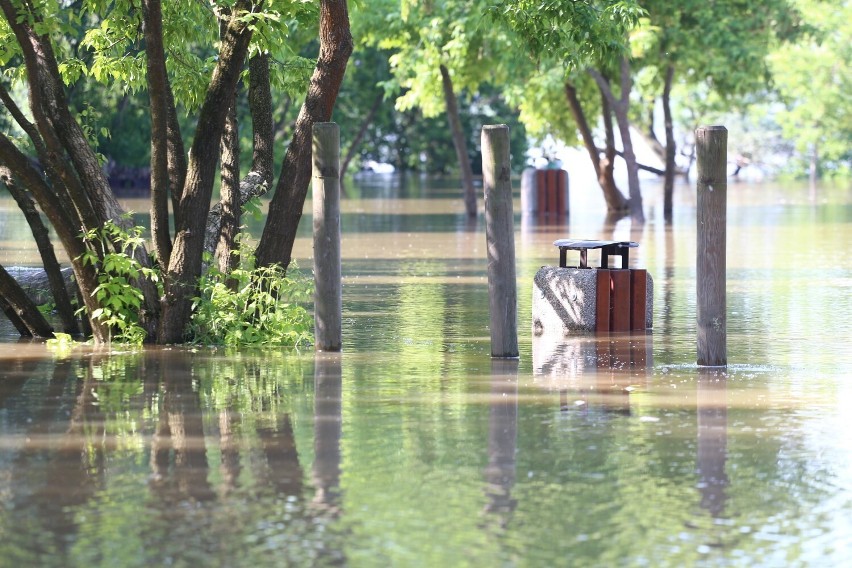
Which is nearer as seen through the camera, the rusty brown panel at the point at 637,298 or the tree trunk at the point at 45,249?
the tree trunk at the point at 45,249

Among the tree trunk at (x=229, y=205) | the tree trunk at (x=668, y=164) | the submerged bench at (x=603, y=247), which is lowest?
the submerged bench at (x=603, y=247)

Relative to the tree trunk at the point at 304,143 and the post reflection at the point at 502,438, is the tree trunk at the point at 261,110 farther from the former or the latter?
the post reflection at the point at 502,438

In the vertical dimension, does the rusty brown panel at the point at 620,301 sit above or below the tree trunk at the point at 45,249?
below

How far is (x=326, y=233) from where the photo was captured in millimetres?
12094

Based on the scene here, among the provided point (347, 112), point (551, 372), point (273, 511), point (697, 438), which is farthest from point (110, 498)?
point (347, 112)

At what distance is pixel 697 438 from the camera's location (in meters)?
8.79

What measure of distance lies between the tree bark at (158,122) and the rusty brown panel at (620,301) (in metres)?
3.87

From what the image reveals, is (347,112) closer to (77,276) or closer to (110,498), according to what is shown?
(77,276)

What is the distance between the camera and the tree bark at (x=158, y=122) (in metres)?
12.0

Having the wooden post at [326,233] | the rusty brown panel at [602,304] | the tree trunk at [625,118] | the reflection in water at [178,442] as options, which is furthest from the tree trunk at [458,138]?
the reflection in water at [178,442]

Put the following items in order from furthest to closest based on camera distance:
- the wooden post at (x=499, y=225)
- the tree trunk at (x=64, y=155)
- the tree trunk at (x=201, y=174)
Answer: the tree trunk at (x=201, y=174) < the tree trunk at (x=64, y=155) < the wooden post at (x=499, y=225)

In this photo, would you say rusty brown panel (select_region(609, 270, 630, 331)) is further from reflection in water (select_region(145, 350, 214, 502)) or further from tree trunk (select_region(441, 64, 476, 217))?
tree trunk (select_region(441, 64, 476, 217))

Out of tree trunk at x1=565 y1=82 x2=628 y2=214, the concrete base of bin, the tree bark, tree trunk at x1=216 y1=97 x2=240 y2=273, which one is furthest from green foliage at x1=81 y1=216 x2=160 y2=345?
tree trunk at x1=565 y1=82 x2=628 y2=214

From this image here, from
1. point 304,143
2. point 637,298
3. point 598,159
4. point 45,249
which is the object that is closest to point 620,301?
point 637,298
